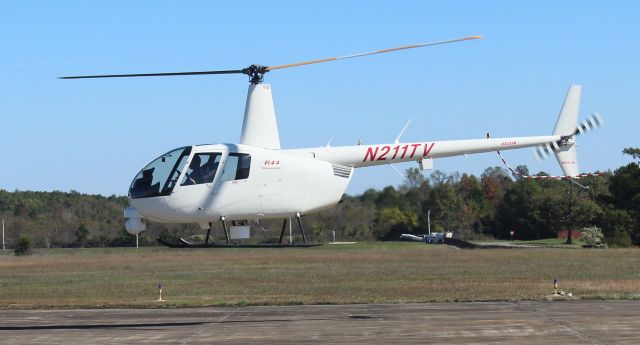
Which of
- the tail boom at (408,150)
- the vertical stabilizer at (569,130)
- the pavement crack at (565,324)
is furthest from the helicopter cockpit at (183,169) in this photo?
the vertical stabilizer at (569,130)

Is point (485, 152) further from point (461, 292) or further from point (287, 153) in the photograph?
point (461, 292)

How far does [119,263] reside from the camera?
53.2 metres

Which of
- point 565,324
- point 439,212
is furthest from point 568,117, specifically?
point 439,212

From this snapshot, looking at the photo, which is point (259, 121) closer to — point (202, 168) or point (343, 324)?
point (202, 168)

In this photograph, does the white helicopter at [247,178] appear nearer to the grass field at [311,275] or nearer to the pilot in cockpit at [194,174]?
the pilot in cockpit at [194,174]

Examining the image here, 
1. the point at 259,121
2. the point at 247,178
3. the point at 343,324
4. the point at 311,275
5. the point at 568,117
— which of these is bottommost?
the point at 343,324

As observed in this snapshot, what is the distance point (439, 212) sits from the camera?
215 ft

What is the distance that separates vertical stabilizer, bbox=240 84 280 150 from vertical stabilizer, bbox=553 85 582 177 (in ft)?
28.1

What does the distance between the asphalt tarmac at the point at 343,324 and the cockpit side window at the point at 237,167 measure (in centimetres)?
342

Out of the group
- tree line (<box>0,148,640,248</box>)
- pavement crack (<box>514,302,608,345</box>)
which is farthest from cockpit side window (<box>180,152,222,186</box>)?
tree line (<box>0,148,640,248</box>)

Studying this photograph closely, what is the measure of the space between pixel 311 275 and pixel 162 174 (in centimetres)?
2210

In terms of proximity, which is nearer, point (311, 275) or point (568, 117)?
point (568, 117)

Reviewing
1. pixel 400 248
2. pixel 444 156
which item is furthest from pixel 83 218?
pixel 444 156

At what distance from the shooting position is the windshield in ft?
75.3
